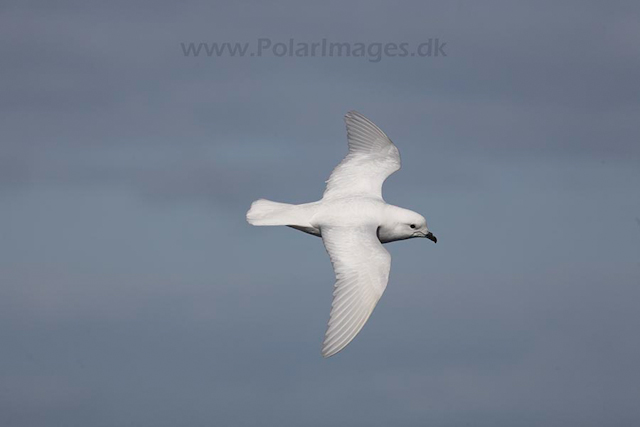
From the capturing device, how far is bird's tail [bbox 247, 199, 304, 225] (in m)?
20.8

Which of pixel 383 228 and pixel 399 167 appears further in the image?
pixel 399 167

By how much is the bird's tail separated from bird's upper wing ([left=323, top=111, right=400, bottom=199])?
1.29 metres

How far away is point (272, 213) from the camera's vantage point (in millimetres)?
21219

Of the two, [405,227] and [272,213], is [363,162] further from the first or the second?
[272,213]

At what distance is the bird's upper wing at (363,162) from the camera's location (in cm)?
2270

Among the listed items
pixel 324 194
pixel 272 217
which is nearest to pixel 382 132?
pixel 324 194

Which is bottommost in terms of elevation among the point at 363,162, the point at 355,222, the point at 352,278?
the point at 352,278

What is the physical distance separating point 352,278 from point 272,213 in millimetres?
2883

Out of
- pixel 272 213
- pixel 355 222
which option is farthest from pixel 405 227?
pixel 272 213

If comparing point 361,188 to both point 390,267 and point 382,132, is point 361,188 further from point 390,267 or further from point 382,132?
point 390,267

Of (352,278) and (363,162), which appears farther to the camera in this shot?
(363,162)

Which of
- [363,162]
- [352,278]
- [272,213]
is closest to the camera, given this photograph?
[352,278]

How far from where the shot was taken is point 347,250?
774 inches

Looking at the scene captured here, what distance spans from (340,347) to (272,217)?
4.05 m
